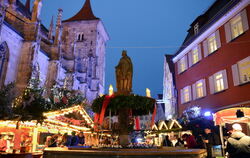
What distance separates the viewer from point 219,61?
15328mm

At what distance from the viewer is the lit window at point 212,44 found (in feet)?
53.1

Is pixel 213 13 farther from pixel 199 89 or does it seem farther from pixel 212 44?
pixel 199 89

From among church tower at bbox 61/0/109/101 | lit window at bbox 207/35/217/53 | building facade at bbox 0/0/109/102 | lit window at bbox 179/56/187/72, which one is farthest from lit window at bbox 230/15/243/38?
church tower at bbox 61/0/109/101

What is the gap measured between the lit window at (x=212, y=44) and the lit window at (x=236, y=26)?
1978mm

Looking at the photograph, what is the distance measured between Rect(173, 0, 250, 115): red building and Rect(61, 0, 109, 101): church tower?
72.5 feet

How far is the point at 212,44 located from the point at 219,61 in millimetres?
1877

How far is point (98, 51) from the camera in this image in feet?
166

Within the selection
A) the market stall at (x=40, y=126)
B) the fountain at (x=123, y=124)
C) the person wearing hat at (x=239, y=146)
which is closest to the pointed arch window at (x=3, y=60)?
the market stall at (x=40, y=126)

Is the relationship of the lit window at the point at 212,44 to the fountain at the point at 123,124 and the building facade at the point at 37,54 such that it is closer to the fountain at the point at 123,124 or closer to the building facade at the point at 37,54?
the fountain at the point at 123,124

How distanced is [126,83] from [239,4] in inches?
439

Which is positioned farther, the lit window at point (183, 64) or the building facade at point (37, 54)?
the building facade at point (37, 54)

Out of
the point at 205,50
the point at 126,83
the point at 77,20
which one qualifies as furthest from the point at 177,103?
the point at 77,20

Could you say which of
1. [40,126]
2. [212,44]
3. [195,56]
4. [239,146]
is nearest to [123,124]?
[239,146]

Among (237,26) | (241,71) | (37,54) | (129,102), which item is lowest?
(129,102)
